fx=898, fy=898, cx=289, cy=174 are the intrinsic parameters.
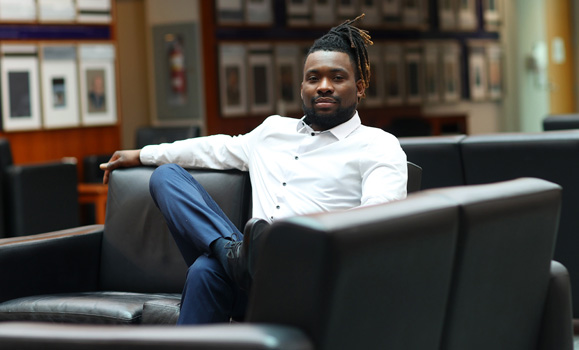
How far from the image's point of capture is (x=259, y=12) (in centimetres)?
1008

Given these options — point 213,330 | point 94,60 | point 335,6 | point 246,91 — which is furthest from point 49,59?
point 213,330

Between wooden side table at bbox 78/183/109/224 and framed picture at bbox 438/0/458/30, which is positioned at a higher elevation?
framed picture at bbox 438/0/458/30

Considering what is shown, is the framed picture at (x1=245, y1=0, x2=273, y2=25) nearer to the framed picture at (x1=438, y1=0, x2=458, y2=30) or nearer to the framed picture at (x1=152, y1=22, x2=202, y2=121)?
the framed picture at (x1=152, y1=22, x2=202, y2=121)

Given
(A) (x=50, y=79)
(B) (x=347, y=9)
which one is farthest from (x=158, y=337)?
(B) (x=347, y=9)

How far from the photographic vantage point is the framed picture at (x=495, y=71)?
45.8ft

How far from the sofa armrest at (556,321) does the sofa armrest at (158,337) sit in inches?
43.9

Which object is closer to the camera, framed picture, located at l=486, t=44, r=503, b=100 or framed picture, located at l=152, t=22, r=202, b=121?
framed picture, located at l=152, t=22, r=202, b=121

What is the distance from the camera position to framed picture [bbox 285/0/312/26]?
10492 mm

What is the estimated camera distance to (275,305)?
6.02 feet

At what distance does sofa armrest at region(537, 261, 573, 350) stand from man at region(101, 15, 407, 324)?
619 mm

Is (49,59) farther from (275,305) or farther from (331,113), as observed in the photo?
(275,305)

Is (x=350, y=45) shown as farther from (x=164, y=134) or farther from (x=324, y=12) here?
(x=324, y=12)

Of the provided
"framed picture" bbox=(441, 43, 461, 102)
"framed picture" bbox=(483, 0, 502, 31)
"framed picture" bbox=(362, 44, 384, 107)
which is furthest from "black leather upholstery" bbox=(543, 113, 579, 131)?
"framed picture" bbox=(483, 0, 502, 31)

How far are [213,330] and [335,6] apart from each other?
9968 millimetres
